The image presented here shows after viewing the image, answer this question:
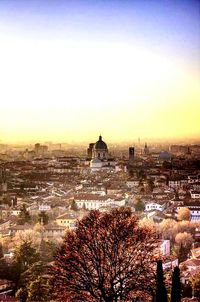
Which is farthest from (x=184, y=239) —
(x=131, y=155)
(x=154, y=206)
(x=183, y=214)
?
(x=131, y=155)

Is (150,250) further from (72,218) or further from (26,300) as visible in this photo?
(72,218)

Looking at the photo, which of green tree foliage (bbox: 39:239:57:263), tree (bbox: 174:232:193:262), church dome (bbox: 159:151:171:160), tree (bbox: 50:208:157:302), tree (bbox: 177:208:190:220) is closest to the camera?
tree (bbox: 50:208:157:302)

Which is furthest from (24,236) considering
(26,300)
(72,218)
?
(26,300)

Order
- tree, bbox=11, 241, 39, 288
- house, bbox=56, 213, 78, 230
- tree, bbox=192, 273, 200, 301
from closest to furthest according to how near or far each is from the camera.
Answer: tree, bbox=192, 273, 200, 301
tree, bbox=11, 241, 39, 288
house, bbox=56, 213, 78, 230

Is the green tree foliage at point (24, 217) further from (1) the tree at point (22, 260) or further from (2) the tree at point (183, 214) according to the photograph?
(1) the tree at point (22, 260)

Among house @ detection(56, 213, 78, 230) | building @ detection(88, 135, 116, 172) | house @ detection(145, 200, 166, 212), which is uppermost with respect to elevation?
building @ detection(88, 135, 116, 172)

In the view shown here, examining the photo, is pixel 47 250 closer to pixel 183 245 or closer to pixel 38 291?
pixel 183 245

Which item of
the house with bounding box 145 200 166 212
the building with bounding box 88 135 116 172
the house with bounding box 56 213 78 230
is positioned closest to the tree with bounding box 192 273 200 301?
the house with bounding box 56 213 78 230

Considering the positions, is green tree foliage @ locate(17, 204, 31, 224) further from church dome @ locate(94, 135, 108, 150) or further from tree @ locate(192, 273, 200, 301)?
tree @ locate(192, 273, 200, 301)

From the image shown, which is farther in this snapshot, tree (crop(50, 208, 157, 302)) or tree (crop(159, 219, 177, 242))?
tree (crop(159, 219, 177, 242))
